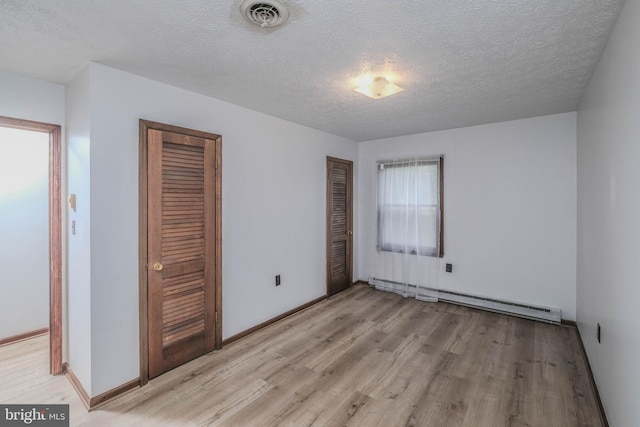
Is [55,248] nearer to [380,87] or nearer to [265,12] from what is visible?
[265,12]

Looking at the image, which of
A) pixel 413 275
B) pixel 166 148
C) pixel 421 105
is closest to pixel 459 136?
pixel 421 105

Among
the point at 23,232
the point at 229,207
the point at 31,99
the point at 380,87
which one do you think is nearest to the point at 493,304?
the point at 380,87

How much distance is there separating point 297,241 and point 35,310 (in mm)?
2994

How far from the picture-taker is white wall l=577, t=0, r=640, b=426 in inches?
55.4

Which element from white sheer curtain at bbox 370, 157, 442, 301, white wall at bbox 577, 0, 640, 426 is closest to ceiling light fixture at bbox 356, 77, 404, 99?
white wall at bbox 577, 0, 640, 426

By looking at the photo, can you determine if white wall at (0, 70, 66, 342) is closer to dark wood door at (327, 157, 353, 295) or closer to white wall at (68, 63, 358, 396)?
white wall at (68, 63, 358, 396)

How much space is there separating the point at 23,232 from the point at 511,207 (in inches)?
222

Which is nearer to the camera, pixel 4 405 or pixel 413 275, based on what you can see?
pixel 4 405

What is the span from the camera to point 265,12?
154 cm

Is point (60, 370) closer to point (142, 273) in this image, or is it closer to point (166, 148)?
point (142, 273)

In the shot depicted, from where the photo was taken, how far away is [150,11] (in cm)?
154

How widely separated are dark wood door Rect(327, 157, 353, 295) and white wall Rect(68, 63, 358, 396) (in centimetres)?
15

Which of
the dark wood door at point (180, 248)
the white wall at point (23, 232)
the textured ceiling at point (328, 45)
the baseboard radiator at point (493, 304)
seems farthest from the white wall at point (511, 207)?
the white wall at point (23, 232)

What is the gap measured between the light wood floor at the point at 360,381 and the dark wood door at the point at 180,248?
9.1 inches
